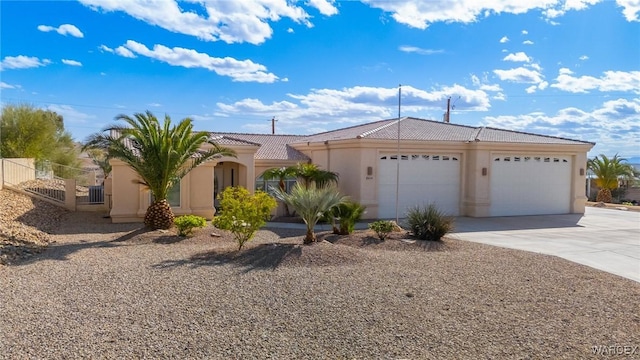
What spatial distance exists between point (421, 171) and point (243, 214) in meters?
11.7

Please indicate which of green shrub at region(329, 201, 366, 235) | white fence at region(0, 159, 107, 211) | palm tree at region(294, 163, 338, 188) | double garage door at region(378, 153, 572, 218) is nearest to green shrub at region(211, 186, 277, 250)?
green shrub at region(329, 201, 366, 235)

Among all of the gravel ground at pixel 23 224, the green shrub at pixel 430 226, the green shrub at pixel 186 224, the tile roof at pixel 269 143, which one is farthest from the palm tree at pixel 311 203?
the tile roof at pixel 269 143

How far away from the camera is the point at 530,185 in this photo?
901 inches

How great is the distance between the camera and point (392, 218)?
67.9 ft

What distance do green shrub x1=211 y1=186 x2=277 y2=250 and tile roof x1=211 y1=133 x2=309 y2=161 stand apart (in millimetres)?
8518

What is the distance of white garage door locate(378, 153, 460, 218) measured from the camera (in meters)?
20.8

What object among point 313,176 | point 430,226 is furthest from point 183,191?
point 430,226

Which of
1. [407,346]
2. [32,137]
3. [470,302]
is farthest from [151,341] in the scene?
[32,137]

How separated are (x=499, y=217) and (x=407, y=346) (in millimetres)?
17434

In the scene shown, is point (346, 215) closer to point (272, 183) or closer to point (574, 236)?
point (272, 183)

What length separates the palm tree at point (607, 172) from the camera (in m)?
32.8

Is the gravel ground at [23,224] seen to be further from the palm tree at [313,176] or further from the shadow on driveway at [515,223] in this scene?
the shadow on driveway at [515,223]

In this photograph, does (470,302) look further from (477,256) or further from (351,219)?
(351,219)

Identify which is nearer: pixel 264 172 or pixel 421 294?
pixel 421 294
